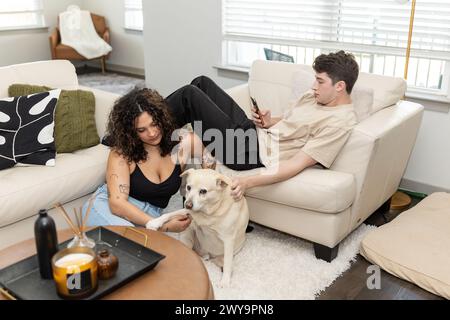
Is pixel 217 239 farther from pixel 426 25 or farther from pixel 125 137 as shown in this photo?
pixel 426 25

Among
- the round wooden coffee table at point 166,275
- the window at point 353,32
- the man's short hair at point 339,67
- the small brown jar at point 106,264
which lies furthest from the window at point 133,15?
the small brown jar at point 106,264

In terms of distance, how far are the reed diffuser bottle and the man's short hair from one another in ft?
4.91

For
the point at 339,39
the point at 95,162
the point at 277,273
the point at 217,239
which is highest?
the point at 339,39

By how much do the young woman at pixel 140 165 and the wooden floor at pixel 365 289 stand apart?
728mm

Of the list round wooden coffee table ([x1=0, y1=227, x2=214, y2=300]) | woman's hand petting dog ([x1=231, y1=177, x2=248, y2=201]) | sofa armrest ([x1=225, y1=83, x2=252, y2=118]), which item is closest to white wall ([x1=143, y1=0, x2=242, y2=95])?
sofa armrest ([x1=225, y1=83, x2=252, y2=118])

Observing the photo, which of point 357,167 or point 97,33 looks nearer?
point 357,167

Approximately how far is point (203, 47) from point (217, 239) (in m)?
2.28

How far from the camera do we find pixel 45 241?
4.38 feet

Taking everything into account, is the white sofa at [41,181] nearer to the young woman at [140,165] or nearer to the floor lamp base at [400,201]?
the young woman at [140,165]

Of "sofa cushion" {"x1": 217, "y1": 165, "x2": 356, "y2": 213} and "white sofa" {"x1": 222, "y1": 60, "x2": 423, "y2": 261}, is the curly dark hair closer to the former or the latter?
"white sofa" {"x1": 222, "y1": 60, "x2": 423, "y2": 261}

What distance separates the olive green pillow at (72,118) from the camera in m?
2.56

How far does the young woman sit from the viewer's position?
1996mm

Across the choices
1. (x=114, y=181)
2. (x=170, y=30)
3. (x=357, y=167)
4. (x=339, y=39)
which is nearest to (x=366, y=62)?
(x=339, y=39)

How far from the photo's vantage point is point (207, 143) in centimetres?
251
